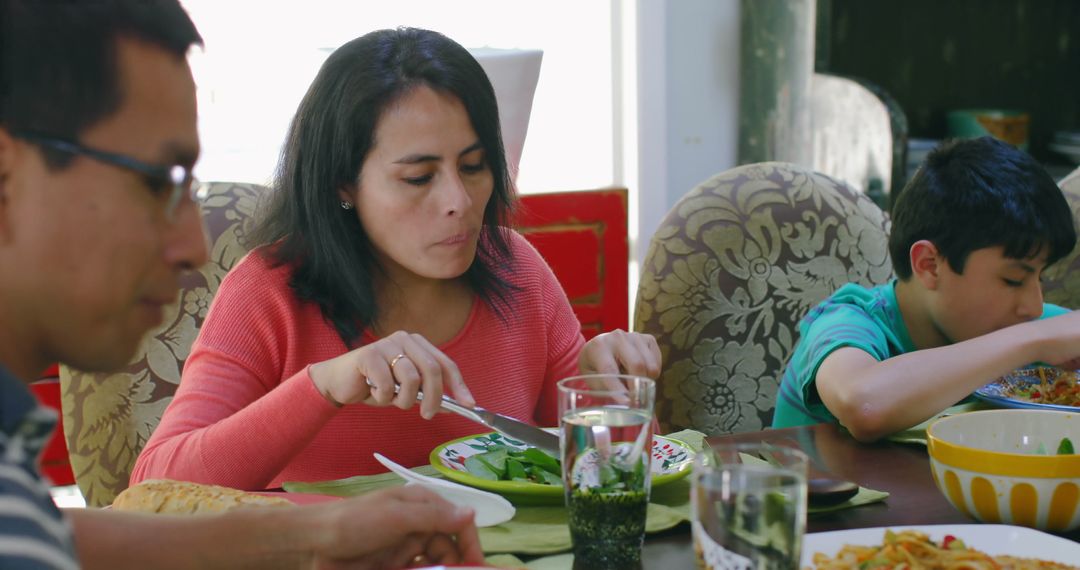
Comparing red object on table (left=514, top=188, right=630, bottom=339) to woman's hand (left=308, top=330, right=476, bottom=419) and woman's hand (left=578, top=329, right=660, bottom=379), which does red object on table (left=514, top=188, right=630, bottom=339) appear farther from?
woman's hand (left=308, top=330, right=476, bottom=419)

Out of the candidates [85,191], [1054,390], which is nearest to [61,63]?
[85,191]

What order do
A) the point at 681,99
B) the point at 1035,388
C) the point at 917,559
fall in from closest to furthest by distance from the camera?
1. the point at 917,559
2. the point at 1035,388
3. the point at 681,99

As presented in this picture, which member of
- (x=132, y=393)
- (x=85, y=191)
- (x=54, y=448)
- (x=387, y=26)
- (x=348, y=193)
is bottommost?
(x=54, y=448)

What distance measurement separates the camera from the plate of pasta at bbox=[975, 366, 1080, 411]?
50.5 inches

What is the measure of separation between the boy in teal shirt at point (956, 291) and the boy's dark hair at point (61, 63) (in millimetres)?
927

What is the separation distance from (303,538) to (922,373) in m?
0.77

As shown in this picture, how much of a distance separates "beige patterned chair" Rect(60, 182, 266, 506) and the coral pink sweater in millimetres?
155

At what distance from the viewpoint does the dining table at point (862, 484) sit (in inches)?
35.1

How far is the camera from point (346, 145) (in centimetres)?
139

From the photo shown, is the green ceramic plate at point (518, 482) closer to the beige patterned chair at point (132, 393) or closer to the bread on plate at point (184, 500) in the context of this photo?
the bread on plate at point (184, 500)

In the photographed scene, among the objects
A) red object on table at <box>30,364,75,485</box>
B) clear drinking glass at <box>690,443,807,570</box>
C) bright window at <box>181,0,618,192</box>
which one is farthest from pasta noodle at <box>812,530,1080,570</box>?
bright window at <box>181,0,618,192</box>

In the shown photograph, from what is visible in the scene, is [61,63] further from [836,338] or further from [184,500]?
[836,338]

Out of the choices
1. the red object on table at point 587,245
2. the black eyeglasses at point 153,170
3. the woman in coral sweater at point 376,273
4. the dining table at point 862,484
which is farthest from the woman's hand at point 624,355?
the red object on table at point 587,245

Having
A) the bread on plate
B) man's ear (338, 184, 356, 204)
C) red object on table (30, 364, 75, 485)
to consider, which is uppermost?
man's ear (338, 184, 356, 204)
